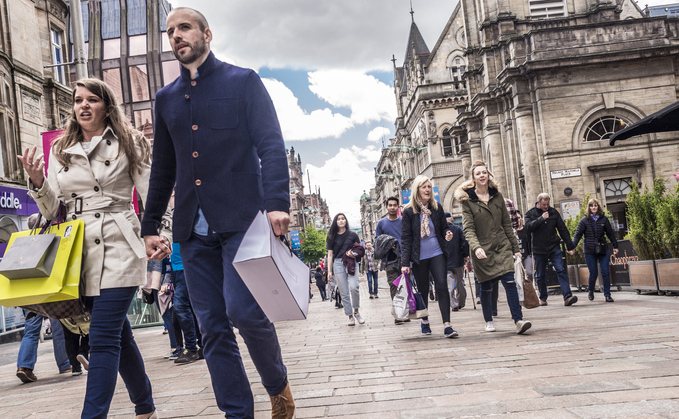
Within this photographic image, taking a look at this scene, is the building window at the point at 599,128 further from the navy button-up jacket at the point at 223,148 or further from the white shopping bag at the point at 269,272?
the white shopping bag at the point at 269,272

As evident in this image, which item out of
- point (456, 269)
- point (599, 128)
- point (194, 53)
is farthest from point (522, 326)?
point (599, 128)

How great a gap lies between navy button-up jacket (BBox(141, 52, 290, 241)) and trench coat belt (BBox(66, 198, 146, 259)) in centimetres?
16

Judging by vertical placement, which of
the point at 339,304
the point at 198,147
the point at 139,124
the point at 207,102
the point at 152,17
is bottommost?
the point at 339,304

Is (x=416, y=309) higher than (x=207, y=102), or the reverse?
(x=207, y=102)

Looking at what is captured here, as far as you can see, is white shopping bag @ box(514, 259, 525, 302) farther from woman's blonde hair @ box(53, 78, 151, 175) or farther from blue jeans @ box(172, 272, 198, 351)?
woman's blonde hair @ box(53, 78, 151, 175)

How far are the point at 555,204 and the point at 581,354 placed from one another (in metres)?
22.0

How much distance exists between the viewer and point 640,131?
9.38 meters

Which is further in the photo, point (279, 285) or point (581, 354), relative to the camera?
point (581, 354)

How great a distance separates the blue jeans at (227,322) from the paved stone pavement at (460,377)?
38.5 inches

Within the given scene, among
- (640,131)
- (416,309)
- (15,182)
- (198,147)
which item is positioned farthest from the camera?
(15,182)

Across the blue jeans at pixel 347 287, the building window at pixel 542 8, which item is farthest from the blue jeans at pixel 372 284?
the building window at pixel 542 8

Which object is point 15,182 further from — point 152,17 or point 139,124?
point 152,17

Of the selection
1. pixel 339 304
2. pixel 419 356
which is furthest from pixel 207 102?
pixel 339 304

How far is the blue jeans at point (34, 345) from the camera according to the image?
7527 millimetres
